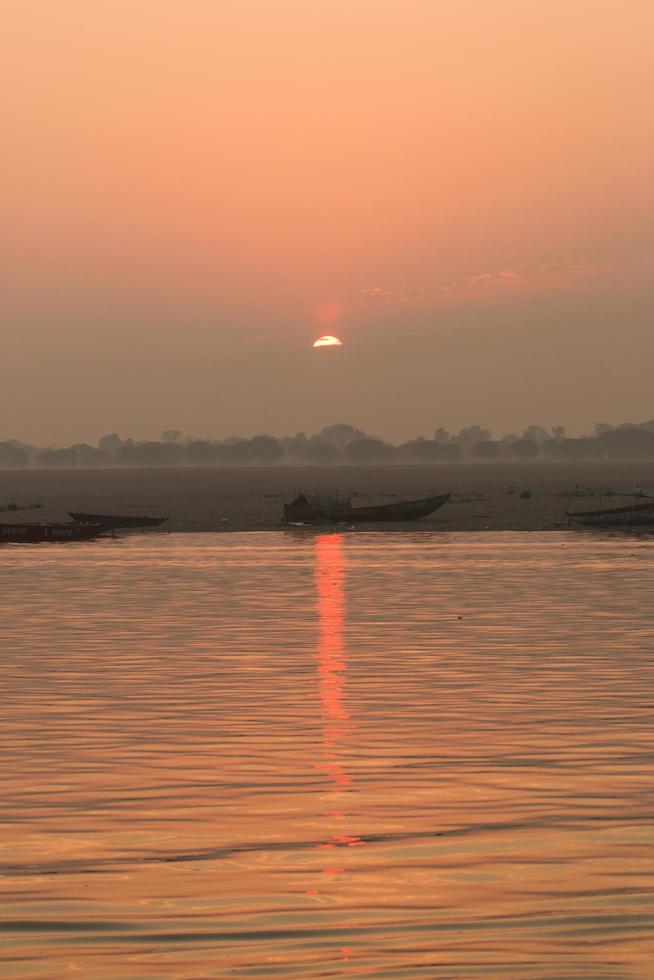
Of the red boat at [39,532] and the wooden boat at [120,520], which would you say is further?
the wooden boat at [120,520]

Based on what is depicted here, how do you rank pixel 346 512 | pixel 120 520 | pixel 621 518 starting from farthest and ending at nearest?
pixel 346 512, pixel 621 518, pixel 120 520

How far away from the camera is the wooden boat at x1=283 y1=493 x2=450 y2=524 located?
101438mm

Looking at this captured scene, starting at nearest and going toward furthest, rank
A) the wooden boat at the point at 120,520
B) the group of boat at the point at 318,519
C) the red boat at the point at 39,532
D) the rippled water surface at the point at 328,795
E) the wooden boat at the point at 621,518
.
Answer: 1. the rippled water surface at the point at 328,795
2. the red boat at the point at 39,532
3. the group of boat at the point at 318,519
4. the wooden boat at the point at 120,520
5. the wooden boat at the point at 621,518

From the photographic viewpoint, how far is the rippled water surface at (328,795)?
11.7 meters

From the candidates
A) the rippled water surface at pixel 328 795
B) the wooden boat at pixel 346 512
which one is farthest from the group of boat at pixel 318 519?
the rippled water surface at pixel 328 795

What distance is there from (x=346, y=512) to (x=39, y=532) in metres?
25.9

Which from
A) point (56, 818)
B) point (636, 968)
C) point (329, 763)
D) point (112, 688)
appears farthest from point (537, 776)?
point (112, 688)

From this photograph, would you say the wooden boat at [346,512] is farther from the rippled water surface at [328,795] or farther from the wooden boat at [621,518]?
Result: the rippled water surface at [328,795]

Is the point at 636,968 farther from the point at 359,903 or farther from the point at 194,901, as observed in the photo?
the point at 194,901

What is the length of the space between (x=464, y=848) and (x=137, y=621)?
25419 mm

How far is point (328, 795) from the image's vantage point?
17469 mm

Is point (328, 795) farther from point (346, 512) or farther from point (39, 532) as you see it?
point (346, 512)

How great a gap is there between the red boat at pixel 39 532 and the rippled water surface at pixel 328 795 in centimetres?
4331

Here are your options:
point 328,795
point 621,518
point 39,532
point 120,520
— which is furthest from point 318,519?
point 328,795
